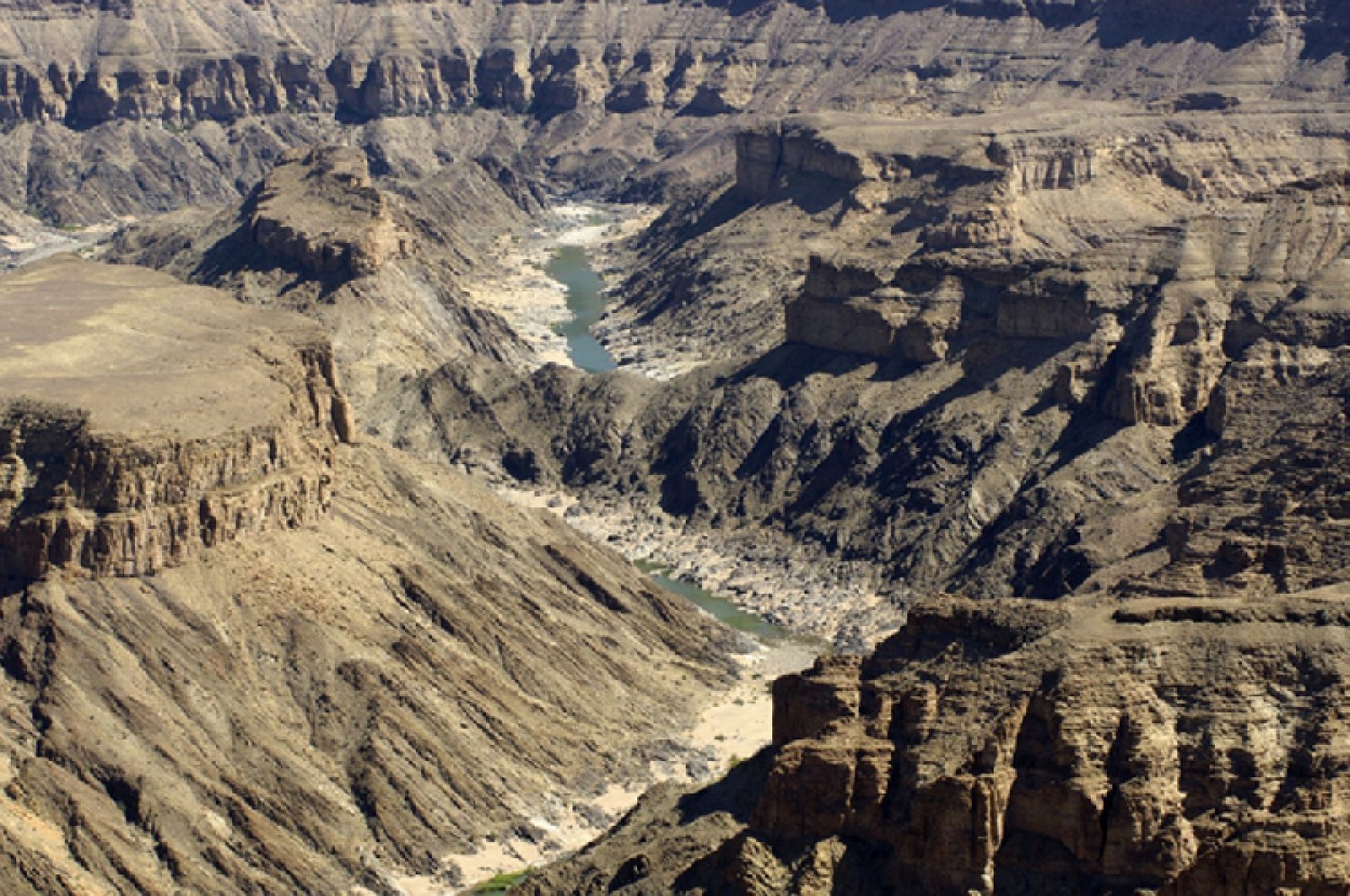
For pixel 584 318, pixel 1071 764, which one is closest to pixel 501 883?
pixel 1071 764

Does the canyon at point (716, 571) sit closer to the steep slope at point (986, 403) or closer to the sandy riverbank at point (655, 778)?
the steep slope at point (986, 403)

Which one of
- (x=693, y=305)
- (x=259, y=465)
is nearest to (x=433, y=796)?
(x=259, y=465)

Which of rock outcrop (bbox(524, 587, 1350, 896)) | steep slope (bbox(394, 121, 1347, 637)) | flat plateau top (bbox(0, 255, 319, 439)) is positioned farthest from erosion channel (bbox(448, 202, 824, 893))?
rock outcrop (bbox(524, 587, 1350, 896))

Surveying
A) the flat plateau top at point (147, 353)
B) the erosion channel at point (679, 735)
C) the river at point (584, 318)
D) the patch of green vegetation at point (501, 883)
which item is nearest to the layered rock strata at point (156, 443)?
the flat plateau top at point (147, 353)

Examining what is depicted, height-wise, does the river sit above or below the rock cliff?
below

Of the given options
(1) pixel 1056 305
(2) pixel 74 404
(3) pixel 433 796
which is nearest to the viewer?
(3) pixel 433 796

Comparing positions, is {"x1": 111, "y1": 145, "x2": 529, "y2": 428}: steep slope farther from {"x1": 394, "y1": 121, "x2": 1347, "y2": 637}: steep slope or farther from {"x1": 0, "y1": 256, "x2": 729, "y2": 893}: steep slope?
{"x1": 0, "y1": 256, "x2": 729, "y2": 893}: steep slope

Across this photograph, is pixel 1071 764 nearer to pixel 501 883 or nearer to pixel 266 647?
pixel 501 883

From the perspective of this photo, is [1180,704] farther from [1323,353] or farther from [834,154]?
[834,154]
